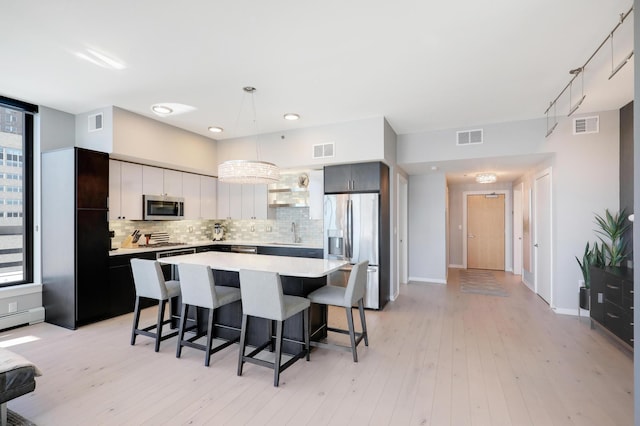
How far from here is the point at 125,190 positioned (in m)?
4.59

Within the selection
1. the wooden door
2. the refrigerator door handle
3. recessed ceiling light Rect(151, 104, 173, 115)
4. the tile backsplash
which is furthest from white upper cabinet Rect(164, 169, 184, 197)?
the wooden door

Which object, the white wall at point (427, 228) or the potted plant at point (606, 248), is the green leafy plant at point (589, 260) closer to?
the potted plant at point (606, 248)

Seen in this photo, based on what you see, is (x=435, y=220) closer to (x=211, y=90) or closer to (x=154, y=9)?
(x=211, y=90)

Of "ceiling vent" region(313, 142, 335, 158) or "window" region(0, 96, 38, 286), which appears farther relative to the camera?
"ceiling vent" region(313, 142, 335, 158)

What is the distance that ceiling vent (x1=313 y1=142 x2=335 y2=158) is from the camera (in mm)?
4844

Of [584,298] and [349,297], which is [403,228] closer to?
[584,298]

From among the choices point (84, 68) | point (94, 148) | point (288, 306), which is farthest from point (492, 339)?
point (94, 148)

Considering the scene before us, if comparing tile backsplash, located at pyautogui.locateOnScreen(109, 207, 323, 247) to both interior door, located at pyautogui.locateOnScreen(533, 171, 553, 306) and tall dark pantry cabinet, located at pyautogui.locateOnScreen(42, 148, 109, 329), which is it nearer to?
tall dark pantry cabinet, located at pyautogui.locateOnScreen(42, 148, 109, 329)

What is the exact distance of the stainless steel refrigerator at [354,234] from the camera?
4.68 meters

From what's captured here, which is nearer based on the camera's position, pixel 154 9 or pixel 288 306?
pixel 154 9

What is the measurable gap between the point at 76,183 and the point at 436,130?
16.7 feet

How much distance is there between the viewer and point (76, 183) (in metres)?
3.82

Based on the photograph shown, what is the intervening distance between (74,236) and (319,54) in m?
3.54

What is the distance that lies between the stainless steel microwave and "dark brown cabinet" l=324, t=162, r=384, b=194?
2540mm
